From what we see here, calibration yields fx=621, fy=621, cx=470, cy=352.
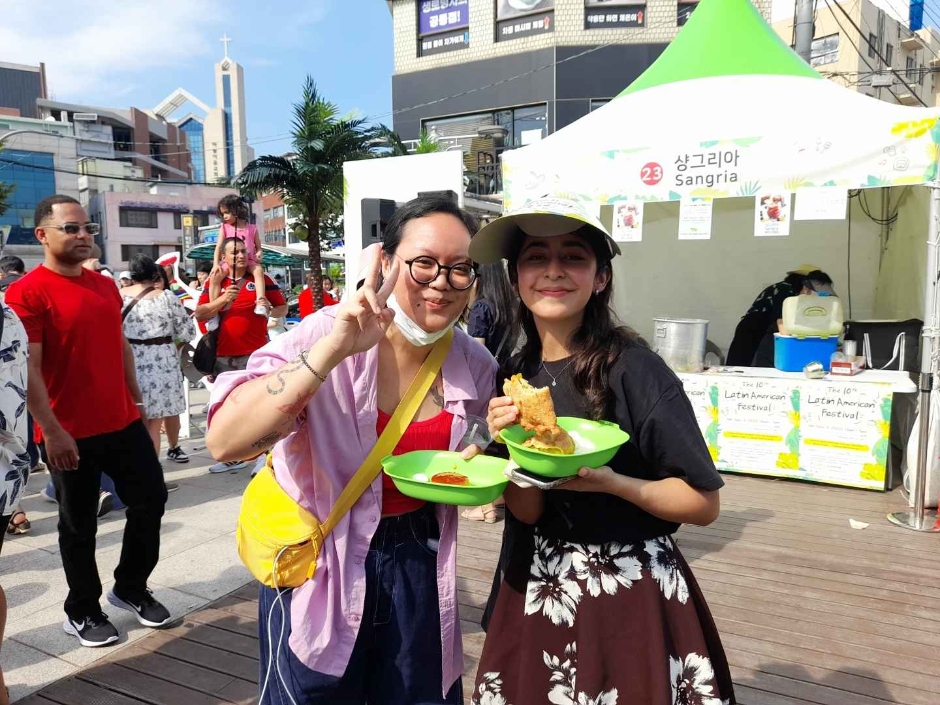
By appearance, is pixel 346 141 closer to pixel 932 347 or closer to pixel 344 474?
pixel 932 347

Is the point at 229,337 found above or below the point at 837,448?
above

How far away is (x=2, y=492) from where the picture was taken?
225cm

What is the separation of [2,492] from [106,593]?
1818 mm

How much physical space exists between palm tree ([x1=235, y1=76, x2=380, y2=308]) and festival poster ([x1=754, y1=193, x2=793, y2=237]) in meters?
Answer: 11.9

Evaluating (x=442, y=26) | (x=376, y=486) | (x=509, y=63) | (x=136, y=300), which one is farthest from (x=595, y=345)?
(x=442, y=26)

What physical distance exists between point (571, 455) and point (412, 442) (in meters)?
0.51

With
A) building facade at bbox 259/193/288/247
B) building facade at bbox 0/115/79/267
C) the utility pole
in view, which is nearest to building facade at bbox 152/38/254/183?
building facade at bbox 259/193/288/247

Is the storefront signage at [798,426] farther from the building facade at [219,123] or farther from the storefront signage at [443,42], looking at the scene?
the building facade at [219,123]

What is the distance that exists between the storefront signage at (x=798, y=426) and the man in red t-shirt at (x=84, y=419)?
4.13m

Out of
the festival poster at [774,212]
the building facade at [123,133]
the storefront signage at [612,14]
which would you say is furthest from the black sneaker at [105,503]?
the building facade at [123,133]

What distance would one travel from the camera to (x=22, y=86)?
9669cm

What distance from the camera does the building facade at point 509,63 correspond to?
23203 millimetres

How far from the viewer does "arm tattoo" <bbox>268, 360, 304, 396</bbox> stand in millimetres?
1345

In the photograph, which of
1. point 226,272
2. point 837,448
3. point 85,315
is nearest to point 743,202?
point 837,448
